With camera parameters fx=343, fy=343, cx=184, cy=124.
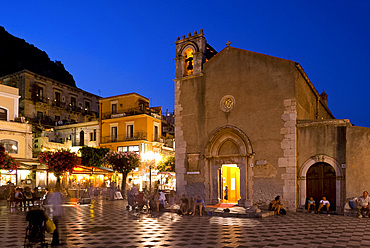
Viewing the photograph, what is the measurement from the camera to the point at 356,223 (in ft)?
41.1

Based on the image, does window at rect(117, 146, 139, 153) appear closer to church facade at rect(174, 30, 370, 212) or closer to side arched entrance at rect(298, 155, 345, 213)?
church facade at rect(174, 30, 370, 212)

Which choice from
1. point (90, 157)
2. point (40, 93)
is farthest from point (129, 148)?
point (40, 93)

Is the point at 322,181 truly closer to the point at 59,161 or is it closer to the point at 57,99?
the point at 59,161

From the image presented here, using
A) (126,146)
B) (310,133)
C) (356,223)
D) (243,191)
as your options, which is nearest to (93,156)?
(126,146)

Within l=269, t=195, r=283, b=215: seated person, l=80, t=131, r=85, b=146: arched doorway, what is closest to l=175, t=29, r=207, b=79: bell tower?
l=269, t=195, r=283, b=215: seated person

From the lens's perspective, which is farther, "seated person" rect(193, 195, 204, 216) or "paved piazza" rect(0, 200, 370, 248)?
"seated person" rect(193, 195, 204, 216)

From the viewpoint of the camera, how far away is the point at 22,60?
56.4 meters

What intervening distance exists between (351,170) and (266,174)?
155 inches

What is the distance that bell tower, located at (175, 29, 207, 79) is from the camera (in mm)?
20438

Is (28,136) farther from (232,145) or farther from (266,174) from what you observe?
(266,174)

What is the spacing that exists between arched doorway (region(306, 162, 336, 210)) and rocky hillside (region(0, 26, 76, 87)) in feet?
165

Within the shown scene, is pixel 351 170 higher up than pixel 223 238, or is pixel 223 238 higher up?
pixel 351 170

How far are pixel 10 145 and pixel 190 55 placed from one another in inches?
771

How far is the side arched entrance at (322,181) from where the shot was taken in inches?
616
